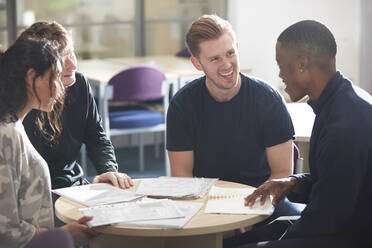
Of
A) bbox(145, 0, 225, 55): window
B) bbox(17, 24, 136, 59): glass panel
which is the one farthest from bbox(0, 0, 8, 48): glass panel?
bbox(145, 0, 225, 55): window

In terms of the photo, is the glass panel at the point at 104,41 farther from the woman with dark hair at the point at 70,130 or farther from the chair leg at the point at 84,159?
the woman with dark hair at the point at 70,130

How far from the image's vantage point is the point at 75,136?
2758mm

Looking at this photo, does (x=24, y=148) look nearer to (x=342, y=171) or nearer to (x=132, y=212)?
(x=132, y=212)

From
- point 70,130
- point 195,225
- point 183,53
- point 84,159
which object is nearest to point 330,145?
point 195,225

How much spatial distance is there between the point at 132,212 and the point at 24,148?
38 cm

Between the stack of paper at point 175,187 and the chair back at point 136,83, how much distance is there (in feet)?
7.42

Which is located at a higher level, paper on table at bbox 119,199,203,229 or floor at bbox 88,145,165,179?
paper on table at bbox 119,199,203,229

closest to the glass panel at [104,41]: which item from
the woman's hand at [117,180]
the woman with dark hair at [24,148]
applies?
the woman's hand at [117,180]

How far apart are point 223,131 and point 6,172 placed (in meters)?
1.03

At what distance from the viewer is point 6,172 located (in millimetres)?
1843

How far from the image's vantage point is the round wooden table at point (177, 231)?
6.26 feet

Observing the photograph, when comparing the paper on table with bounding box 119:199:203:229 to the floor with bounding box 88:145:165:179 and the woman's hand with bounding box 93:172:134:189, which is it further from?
the floor with bounding box 88:145:165:179

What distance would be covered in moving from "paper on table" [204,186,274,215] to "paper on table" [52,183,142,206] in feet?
0.84

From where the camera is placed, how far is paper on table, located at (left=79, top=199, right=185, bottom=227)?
1.97m
